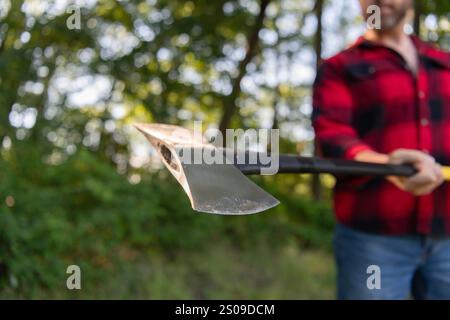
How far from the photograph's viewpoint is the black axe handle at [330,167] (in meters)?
1.38

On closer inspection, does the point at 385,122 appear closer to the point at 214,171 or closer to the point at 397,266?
the point at 397,266

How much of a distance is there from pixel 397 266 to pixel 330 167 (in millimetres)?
603

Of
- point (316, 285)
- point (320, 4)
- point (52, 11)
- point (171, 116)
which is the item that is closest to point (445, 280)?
point (316, 285)

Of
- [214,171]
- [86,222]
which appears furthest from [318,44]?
[214,171]

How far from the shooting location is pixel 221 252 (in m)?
5.59

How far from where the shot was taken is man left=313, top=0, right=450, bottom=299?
1.92 metres

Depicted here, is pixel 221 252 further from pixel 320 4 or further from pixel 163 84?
pixel 320 4

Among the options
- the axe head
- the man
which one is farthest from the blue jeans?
the axe head

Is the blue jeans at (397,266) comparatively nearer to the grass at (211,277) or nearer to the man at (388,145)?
the man at (388,145)

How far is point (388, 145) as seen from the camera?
1.97 meters

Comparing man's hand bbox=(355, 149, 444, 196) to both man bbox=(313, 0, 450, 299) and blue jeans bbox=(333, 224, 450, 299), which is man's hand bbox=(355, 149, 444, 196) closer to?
man bbox=(313, 0, 450, 299)

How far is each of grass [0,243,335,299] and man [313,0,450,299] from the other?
6.67ft

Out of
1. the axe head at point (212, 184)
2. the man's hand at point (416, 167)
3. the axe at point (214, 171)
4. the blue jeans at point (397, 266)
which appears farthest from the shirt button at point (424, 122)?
the axe head at point (212, 184)

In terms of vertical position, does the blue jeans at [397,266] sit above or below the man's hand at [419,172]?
below
